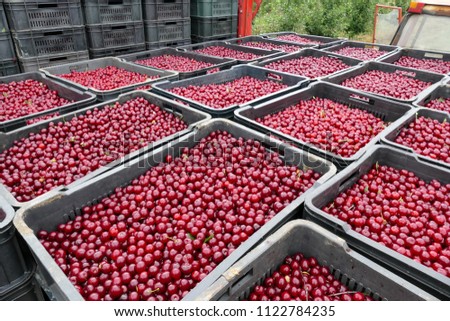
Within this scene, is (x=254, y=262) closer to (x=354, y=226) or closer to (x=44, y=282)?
(x=354, y=226)

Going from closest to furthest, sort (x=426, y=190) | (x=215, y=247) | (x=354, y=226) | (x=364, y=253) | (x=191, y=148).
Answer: (x=364, y=253)
(x=215, y=247)
(x=354, y=226)
(x=426, y=190)
(x=191, y=148)

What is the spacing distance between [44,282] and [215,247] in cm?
93

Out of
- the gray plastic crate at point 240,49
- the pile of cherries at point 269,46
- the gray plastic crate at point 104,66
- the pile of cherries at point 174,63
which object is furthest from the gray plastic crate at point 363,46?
the gray plastic crate at point 104,66

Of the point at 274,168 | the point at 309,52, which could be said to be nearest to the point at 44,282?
the point at 274,168

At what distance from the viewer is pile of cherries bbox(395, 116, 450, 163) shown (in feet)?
8.59

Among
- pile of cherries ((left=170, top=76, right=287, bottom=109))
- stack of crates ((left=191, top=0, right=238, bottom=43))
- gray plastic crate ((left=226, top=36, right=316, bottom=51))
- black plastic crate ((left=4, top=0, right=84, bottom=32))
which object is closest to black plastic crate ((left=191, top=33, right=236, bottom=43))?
stack of crates ((left=191, top=0, right=238, bottom=43))

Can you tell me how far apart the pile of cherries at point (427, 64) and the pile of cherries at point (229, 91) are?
95.6 inches

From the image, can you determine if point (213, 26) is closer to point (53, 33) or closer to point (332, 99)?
point (53, 33)

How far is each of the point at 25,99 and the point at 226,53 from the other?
3191mm

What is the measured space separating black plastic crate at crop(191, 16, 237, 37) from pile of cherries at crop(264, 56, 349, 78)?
5.76 feet

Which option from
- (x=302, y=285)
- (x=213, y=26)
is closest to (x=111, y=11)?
(x=213, y=26)

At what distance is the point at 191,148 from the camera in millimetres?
2707

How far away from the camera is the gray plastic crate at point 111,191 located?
58.5 inches

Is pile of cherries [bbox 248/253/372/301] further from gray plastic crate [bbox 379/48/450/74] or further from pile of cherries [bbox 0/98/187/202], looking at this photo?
gray plastic crate [bbox 379/48/450/74]
